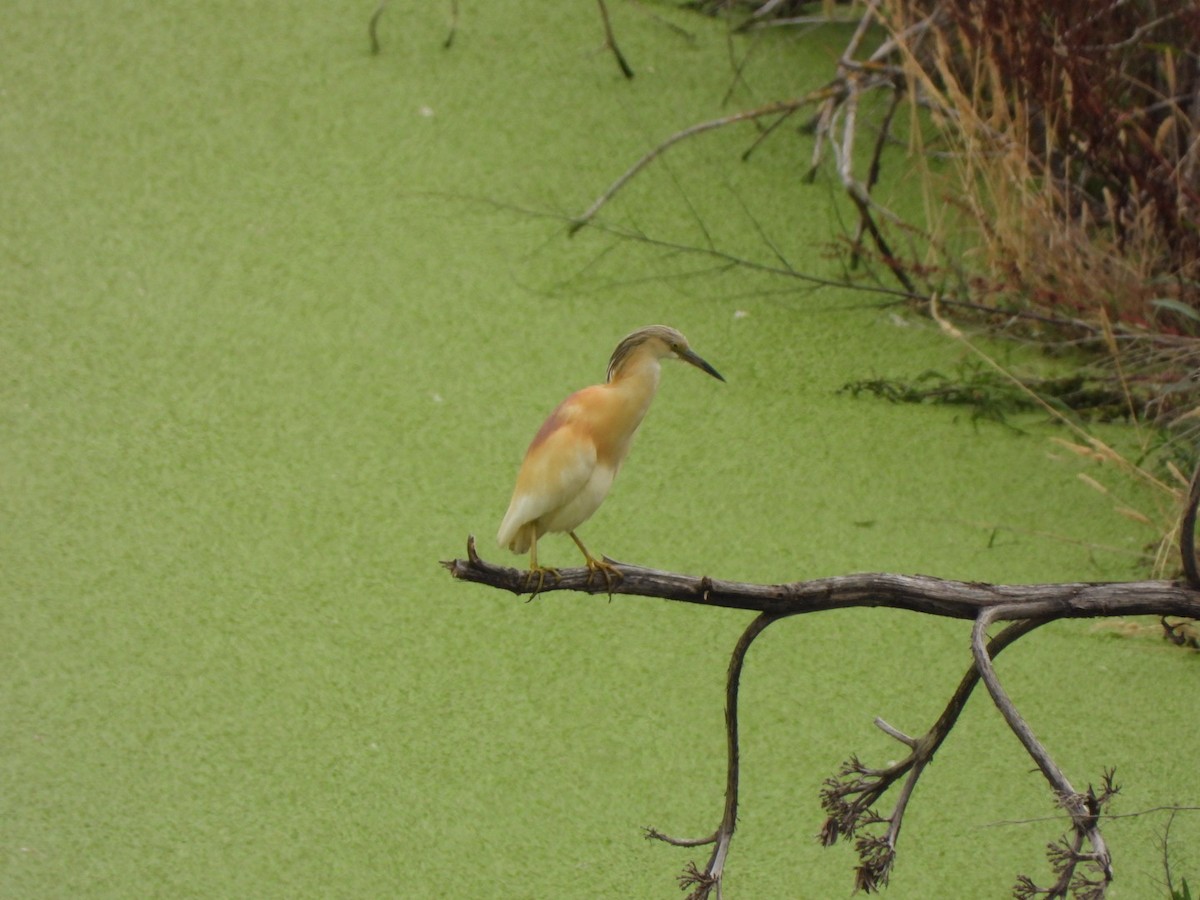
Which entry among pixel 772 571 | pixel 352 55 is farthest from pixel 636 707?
pixel 352 55

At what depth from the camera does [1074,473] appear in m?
2.35

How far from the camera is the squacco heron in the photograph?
1237 millimetres

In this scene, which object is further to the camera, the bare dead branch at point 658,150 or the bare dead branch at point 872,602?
the bare dead branch at point 658,150

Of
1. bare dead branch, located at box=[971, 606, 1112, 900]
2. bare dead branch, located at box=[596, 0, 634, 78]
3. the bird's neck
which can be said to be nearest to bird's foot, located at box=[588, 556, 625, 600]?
the bird's neck

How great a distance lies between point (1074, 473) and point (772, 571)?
56cm

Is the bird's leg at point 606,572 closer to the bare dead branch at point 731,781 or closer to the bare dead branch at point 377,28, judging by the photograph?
the bare dead branch at point 731,781

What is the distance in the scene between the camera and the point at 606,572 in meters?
1.27

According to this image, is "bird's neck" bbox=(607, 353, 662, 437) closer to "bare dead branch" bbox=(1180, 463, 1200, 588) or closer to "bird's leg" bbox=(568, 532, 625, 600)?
"bird's leg" bbox=(568, 532, 625, 600)

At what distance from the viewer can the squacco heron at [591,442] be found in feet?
4.06

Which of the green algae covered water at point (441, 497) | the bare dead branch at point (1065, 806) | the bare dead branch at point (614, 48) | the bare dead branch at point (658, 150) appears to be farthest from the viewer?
the bare dead branch at point (614, 48)

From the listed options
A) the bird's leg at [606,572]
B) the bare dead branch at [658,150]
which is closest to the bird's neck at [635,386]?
the bird's leg at [606,572]

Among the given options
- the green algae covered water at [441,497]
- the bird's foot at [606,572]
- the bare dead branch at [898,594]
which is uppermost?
the bird's foot at [606,572]

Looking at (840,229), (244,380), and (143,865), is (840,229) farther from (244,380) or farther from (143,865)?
(143,865)

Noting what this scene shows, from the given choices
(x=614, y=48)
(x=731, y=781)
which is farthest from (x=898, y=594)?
(x=614, y=48)
